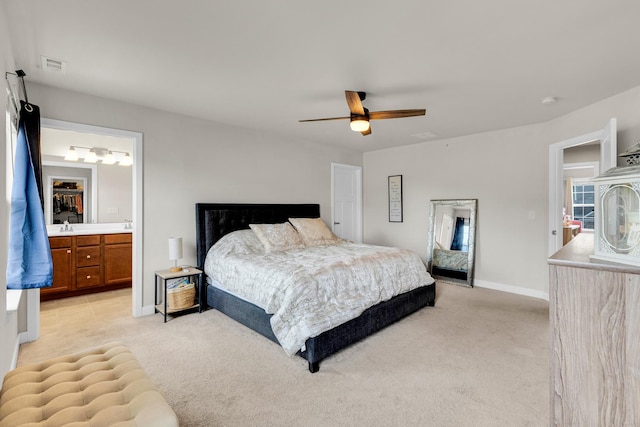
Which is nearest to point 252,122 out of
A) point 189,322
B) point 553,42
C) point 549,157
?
point 189,322

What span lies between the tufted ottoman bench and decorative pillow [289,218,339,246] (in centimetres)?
289

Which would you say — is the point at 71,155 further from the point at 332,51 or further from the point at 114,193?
the point at 332,51

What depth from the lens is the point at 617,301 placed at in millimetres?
982

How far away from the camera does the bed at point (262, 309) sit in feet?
8.21

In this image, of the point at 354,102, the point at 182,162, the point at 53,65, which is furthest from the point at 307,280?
the point at 53,65

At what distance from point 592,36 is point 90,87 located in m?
4.22

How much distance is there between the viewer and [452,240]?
511 cm

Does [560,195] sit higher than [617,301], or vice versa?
[560,195]

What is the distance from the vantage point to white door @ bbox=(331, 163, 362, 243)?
19.4ft

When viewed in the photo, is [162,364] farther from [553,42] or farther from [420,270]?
[553,42]

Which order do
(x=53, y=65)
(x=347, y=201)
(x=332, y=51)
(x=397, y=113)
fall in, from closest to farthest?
(x=332, y=51)
(x=53, y=65)
(x=397, y=113)
(x=347, y=201)

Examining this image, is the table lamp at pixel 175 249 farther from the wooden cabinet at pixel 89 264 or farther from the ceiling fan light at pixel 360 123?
the ceiling fan light at pixel 360 123

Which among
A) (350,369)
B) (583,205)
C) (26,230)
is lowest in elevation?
(350,369)

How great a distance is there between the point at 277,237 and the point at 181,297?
1319 millimetres
